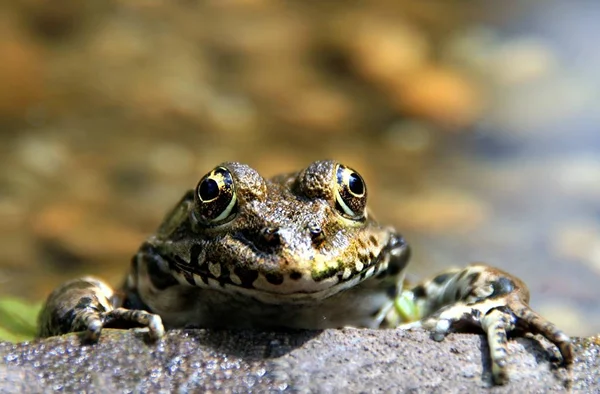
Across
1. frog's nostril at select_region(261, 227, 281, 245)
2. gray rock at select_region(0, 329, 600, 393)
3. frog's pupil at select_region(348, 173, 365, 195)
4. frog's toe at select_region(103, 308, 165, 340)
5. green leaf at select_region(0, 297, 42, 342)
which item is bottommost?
gray rock at select_region(0, 329, 600, 393)

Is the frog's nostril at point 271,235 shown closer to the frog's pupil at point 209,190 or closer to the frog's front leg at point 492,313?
the frog's pupil at point 209,190

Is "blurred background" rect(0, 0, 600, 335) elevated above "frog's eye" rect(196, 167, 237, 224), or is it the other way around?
"blurred background" rect(0, 0, 600, 335)

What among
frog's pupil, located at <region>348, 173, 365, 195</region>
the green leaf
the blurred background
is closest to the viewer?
frog's pupil, located at <region>348, 173, 365, 195</region>

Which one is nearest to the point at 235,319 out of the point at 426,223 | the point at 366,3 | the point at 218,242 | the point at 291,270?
the point at 218,242

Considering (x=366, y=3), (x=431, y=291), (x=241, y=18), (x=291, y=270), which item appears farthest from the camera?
(x=366, y=3)

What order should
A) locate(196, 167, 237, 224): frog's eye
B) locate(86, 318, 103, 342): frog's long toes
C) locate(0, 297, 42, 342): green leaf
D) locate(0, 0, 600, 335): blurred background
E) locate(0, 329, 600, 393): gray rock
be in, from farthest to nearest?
1. locate(0, 0, 600, 335): blurred background
2. locate(0, 297, 42, 342): green leaf
3. locate(196, 167, 237, 224): frog's eye
4. locate(86, 318, 103, 342): frog's long toes
5. locate(0, 329, 600, 393): gray rock

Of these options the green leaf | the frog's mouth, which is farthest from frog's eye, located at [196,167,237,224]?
the green leaf

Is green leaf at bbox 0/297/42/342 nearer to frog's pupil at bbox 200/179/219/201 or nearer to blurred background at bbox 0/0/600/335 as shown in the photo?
blurred background at bbox 0/0/600/335

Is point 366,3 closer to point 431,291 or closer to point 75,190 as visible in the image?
point 75,190
